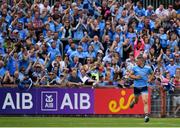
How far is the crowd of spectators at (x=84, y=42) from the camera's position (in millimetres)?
23844

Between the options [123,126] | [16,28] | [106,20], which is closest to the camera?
[123,126]

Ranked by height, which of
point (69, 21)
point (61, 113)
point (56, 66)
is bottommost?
point (61, 113)

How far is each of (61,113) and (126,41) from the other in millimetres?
4384

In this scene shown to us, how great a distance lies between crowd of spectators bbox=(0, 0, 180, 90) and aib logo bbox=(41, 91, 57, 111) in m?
0.47

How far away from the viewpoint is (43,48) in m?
24.7

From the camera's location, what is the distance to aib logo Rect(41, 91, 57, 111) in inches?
910

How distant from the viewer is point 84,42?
25469 millimetres

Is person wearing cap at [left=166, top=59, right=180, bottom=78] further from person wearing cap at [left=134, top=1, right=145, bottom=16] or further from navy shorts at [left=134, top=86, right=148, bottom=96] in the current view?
navy shorts at [left=134, top=86, right=148, bottom=96]

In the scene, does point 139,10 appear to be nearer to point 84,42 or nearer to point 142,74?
point 84,42

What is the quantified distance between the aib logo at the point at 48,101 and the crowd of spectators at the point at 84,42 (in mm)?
473

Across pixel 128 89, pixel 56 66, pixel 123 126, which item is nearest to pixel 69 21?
pixel 56 66

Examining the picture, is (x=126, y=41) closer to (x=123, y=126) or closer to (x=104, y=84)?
(x=104, y=84)

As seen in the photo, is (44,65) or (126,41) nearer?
(44,65)

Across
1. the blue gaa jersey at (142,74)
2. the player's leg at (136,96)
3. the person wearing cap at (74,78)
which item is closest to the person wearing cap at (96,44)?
the person wearing cap at (74,78)
